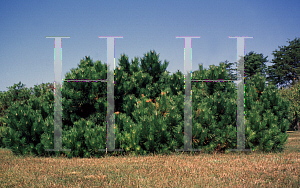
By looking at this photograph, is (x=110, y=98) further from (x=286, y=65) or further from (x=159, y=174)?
(x=286, y=65)

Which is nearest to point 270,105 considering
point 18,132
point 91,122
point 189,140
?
point 189,140

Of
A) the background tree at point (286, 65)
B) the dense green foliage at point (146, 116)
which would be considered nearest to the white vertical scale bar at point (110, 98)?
the dense green foliage at point (146, 116)

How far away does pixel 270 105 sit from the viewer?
9852 millimetres

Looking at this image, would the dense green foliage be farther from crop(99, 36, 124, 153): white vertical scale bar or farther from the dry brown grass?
the dry brown grass

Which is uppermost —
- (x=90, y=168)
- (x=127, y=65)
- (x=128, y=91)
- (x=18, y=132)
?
(x=127, y=65)

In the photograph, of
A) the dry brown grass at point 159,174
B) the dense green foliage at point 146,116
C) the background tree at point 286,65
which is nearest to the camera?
the dry brown grass at point 159,174

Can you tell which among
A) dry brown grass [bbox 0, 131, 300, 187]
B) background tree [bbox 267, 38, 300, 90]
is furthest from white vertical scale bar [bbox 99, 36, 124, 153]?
background tree [bbox 267, 38, 300, 90]

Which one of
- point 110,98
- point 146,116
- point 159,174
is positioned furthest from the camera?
point 110,98

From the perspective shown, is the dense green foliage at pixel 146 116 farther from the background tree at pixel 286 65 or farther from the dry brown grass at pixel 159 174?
the background tree at pixel 286 65

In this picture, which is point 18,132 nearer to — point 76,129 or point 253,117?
point 76,129

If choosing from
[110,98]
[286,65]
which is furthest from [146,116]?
[286,65]

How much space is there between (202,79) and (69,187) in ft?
23.2

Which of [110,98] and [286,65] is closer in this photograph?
[110,98]

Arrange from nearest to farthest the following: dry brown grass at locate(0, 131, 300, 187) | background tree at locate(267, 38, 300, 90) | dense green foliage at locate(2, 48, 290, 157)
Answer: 1. dry brown grass at locate(0, 131, 300, 187)
2. dense green foliage at locate(2, 48, 290, 157)
3. background tree at locate(267, 38, 300, 90)
